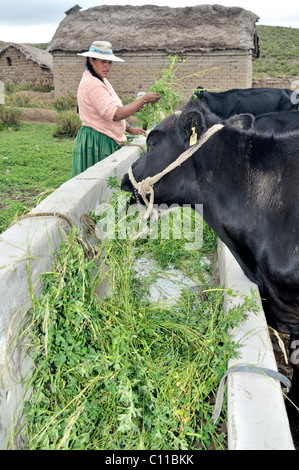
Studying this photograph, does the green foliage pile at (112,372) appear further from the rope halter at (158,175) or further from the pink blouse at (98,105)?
the pink blouse at (98,105)

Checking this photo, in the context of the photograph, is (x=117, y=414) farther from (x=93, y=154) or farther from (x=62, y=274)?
(x=93, y=154)

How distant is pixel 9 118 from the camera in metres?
14.4

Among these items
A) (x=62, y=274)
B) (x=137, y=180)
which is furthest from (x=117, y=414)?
(x=137, y=180)

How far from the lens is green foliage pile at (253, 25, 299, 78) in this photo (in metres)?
36.2

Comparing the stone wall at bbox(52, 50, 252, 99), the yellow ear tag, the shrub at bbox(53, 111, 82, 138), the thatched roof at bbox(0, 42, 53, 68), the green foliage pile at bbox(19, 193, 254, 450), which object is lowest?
the green foliage pile at bbox(19, 193, 254, 450)

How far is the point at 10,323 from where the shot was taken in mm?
1882

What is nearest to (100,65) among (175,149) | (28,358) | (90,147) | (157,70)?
(90,147)

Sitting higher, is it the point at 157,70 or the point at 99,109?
the point at 157,70

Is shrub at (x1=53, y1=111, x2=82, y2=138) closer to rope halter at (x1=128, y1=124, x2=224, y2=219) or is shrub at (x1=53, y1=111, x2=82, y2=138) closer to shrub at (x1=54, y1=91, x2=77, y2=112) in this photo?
shrub at (x1=54, y1=91, x2=77, y2=112)

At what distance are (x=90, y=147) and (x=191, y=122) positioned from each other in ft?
6.82

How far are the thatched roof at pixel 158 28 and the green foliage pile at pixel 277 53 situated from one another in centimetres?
1282

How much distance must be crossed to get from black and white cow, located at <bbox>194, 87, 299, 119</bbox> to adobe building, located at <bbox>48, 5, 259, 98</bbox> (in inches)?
466

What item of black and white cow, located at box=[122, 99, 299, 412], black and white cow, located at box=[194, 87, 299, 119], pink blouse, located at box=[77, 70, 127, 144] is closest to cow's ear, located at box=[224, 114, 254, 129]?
black and white cow, located at box=[122, 99, 299, 412]

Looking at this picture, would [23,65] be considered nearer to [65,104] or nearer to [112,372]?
[65,104]
